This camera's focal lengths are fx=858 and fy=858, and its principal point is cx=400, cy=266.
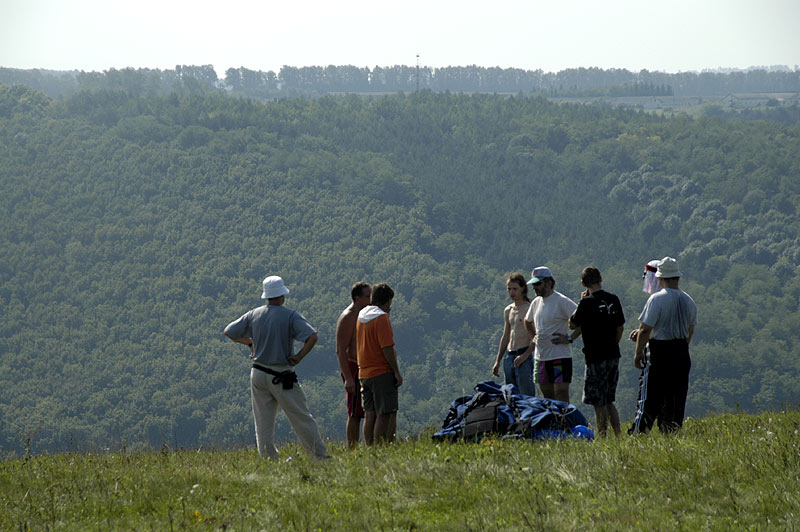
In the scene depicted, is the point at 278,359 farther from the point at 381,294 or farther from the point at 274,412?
the point at 381,294

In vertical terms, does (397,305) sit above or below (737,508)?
below

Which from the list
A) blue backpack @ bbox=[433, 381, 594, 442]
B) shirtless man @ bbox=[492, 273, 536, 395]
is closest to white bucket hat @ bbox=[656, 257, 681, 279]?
blue backpack @ bbox=[433, 381, 594, 442]

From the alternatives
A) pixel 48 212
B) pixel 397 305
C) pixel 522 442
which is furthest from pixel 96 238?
pixel 522 442

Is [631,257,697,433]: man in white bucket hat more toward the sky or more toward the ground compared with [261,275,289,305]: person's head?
more toward the ground

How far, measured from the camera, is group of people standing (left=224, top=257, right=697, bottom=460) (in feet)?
21.0

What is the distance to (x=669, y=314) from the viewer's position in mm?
6492

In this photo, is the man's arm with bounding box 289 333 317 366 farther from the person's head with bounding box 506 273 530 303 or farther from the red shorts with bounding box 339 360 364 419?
the person's head with bounding box 506 273 530 303

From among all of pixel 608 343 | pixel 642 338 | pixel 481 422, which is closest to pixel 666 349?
pixel 642 338

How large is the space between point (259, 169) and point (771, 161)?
81.3 m

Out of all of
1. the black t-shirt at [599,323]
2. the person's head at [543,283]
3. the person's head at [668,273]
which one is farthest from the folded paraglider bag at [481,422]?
the person's head at [668,273]

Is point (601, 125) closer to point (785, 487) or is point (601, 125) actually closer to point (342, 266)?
point (342, 266)

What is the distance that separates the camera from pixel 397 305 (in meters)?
107

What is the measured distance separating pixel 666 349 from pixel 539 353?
132cm

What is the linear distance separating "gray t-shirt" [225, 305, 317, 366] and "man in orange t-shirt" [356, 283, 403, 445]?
1.62ft
